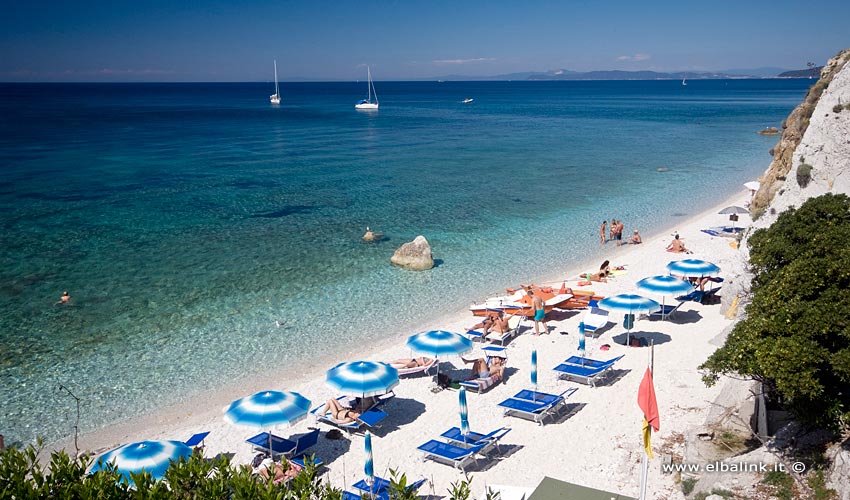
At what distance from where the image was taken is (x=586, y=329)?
18.8 metres

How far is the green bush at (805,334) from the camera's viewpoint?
8648mm

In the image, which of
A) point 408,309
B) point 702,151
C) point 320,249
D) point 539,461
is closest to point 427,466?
point 539,461

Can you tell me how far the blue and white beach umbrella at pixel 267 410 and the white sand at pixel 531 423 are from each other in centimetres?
95

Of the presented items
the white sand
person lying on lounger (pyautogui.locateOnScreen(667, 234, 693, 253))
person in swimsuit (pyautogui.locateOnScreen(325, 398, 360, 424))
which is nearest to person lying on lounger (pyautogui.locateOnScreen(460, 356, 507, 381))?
the white sand

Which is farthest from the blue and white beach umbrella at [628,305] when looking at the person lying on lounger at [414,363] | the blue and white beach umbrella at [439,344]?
the person lying on lounger at [414,363]

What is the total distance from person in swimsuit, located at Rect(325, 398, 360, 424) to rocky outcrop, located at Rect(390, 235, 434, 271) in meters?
11.3

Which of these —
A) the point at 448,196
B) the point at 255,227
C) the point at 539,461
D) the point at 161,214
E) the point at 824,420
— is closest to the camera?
the point at 824,420

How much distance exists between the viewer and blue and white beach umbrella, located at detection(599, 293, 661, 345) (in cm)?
1747

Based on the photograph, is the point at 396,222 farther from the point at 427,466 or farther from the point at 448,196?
the point at 427,466

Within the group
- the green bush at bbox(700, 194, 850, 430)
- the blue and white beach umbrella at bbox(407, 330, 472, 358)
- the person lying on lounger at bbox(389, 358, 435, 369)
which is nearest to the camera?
the green bush at bbox(700, 194, 850, 430)

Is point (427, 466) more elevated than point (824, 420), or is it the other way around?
point (824, 420)

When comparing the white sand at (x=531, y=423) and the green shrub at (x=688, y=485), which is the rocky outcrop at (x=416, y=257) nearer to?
the white sand at (x=531, y=423)

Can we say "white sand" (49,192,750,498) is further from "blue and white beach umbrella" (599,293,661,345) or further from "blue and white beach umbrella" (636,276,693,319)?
"blue and white beach umbrella" (636,276,693,319)

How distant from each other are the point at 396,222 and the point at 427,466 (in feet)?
72.5
